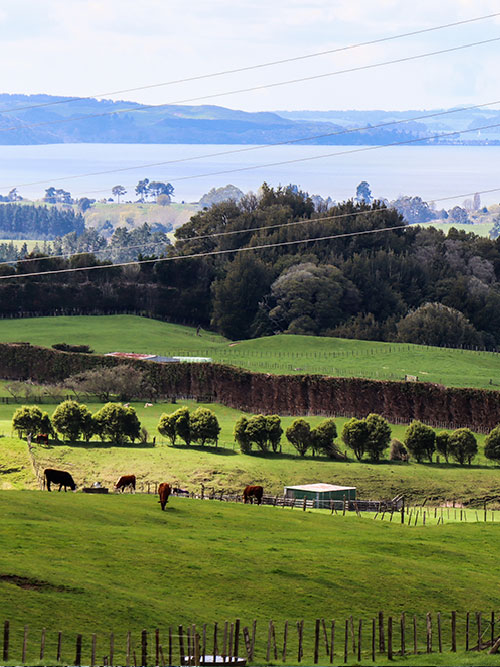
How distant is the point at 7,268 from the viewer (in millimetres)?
159750

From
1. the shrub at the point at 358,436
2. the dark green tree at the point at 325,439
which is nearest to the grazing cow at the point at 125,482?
the dark green tree at the point at 325,439

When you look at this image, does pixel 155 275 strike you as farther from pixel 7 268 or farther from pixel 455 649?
→ pixel 455 649

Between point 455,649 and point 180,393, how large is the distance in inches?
2982

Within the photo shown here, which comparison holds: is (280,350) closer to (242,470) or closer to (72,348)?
(72,348)

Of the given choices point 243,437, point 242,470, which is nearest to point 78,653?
point 242,470

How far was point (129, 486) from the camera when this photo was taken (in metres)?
68.7

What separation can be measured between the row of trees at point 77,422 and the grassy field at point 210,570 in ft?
85.0

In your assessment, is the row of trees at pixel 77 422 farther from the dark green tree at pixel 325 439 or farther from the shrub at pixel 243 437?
the dark green tree at pixel 325 439

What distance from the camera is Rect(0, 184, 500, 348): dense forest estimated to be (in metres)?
146

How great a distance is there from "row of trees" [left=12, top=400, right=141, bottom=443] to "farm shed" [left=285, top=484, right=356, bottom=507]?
58.2 ft

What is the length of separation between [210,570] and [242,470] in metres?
33.9

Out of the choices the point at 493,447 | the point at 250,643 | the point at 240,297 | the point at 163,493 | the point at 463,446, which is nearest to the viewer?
the point at 250,643

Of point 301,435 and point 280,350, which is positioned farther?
point 280,350

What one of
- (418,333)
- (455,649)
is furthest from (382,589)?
(418,333)
